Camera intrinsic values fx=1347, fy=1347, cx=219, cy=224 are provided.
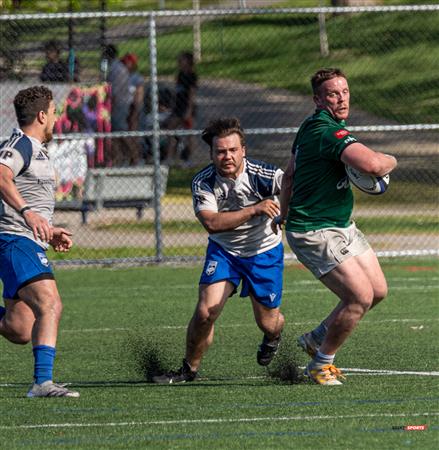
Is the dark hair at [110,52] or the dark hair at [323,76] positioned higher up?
the dark hair at [323,76]

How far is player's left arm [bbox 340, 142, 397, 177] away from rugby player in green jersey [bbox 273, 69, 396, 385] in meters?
0.17

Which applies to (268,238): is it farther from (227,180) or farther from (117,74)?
(117,74)

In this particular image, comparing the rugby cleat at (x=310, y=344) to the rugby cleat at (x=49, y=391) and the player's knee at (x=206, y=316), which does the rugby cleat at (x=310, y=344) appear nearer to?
the player's knee at (x=206, y=316)

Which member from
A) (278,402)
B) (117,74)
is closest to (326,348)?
(278,402)

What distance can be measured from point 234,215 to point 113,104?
11000mm

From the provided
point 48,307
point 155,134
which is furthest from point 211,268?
point 155,134

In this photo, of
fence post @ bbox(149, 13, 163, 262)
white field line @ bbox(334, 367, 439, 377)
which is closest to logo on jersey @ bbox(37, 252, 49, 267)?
white field line @ bbox(334, 367, 439, 377)

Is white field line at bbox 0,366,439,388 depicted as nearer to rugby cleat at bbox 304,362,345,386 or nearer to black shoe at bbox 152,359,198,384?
black shoe at bbox 152,359,198,384

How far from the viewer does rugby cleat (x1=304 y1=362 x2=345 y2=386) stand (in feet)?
27.5

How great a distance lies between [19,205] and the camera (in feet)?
26.0

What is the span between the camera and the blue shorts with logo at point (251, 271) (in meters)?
8.90

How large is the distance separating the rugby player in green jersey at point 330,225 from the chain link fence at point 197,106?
636 centimetres

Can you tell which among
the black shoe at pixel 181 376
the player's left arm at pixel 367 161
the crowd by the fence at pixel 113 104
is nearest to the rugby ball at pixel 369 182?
the player's left arm at pixel 367 161

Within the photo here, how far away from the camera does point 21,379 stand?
9.15 meters
